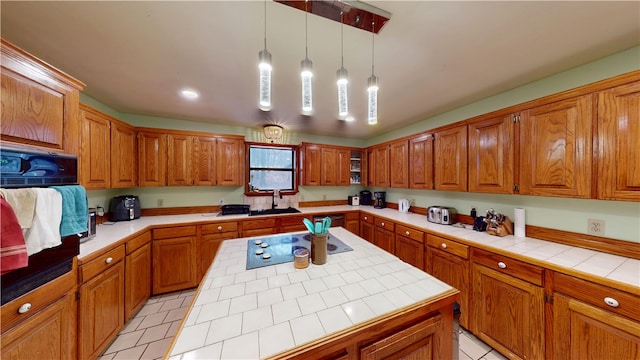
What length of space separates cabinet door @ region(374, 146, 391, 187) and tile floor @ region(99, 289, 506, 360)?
2.13 metres

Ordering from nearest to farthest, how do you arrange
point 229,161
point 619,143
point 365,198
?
point 619,143 → point 229,161 → point 365,198

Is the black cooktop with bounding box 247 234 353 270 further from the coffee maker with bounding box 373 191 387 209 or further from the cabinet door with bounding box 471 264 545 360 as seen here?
the coffee maker with bounding box 373 191 387 209

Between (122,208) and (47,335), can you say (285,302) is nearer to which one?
(47,335)

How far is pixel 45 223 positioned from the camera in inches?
38.6

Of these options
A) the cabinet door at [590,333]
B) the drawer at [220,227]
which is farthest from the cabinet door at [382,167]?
the drawer at [220,227]

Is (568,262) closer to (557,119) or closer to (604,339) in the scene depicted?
(604,339)

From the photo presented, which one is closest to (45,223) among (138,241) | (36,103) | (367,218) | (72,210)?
(72,210)

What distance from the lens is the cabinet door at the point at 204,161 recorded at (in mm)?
2934

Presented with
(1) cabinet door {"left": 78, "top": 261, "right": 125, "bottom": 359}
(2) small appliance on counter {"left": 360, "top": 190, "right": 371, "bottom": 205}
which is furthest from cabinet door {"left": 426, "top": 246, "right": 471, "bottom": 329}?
(1) cabinet door {"left": 78, "top": 261, "right": 125, "bottom": 359}

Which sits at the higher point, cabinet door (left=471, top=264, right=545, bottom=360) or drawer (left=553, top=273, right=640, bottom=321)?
drawer (left=553, top=273, right=640, bottom=321)

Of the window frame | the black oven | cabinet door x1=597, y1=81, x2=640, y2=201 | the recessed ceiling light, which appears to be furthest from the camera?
the window frame

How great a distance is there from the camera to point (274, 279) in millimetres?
1149

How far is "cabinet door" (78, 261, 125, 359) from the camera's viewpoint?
1.44 meters

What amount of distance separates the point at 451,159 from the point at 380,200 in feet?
5.32
